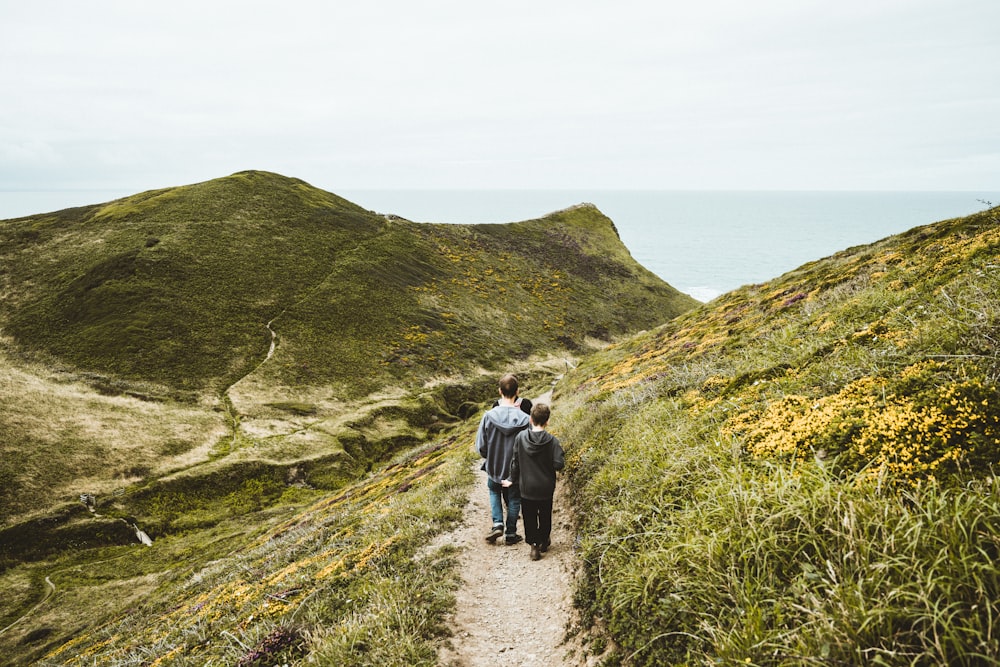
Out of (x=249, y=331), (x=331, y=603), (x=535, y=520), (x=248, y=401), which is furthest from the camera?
(x=249, y=331)

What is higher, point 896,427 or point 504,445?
point 896,427

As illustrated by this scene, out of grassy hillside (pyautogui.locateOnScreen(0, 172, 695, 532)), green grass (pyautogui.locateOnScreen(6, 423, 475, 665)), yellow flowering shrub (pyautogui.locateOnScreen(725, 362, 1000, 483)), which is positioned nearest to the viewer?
yellow flowering shrub (pyautogui.locateOnScreen(725, 362, 1000, 483))

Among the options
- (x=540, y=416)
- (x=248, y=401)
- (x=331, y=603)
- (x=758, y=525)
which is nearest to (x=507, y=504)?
(x=540, y=416)

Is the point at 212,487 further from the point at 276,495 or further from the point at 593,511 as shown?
the point at 593,511

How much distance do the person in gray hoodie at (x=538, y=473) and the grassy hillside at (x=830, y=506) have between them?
113 centimetres

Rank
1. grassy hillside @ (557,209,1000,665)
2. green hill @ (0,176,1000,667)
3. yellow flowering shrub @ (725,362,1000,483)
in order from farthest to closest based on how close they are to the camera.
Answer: yellow flowering shrub @ (725,362,1000,483)
green hill @ (0,176,1000,667)
grassy hillside @ (557,209,1000,665)

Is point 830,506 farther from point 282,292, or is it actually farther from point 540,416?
point 282,292

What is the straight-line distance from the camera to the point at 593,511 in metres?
9.84

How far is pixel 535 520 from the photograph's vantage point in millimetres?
10031

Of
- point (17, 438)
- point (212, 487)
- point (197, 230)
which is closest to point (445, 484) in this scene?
point (212, 487)

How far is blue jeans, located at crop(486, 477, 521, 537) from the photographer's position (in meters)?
10.5

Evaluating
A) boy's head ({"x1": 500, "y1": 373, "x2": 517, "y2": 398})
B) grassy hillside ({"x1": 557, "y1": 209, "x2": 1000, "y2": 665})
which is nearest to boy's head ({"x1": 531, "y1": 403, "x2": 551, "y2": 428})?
boy's head ({"x1": 500, "y1": 373, "x2": 517, "y2": 398})

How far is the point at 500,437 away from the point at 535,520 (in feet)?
6.53

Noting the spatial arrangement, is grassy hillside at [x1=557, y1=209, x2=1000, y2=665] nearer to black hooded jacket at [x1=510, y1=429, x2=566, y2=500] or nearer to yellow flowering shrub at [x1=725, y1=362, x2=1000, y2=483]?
yellow flowering shrub at [x1=725, y1=362, x2=1000, y2=483]
